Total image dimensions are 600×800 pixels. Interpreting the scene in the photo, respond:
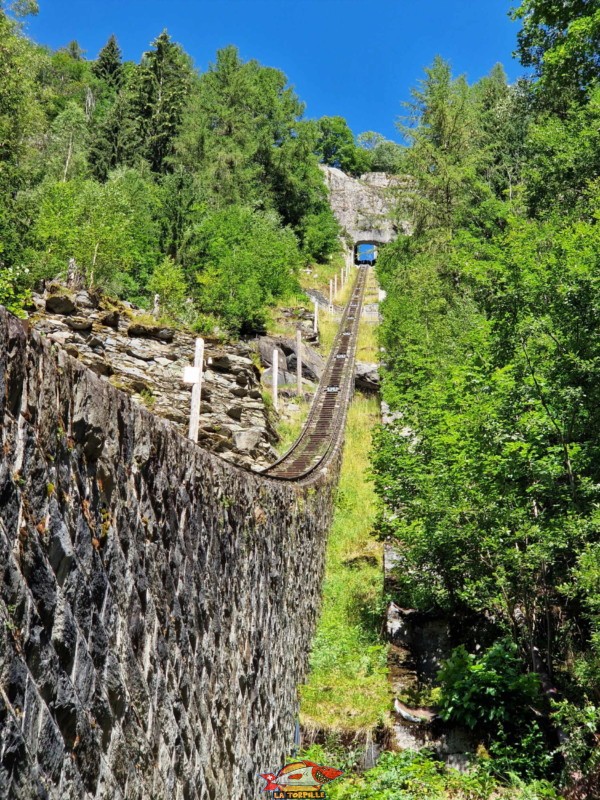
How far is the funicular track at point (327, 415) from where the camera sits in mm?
16214

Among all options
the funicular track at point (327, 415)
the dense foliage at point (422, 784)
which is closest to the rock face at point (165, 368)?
the funicular track at point (327, 415)

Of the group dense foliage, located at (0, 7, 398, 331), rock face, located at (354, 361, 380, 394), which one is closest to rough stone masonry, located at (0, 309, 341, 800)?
dense foliage, located at (0, 7, 398, 331)

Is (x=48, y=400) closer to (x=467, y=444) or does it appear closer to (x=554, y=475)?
(x=554, y=475)

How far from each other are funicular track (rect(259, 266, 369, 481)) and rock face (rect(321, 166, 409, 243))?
32.6m

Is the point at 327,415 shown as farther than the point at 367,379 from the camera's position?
No

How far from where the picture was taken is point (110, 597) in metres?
2.93

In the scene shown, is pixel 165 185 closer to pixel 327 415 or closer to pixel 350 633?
pixel 327 415

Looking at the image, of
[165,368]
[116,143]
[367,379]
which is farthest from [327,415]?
[116,143]

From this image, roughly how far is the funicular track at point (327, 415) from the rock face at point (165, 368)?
93 centimetres

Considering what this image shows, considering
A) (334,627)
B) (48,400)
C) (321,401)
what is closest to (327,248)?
Answer: (321,401)

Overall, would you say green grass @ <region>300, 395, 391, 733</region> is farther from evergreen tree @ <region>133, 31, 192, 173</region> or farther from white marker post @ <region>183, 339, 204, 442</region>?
evergreen tree @ <region>133, 31, 192, 173</region>

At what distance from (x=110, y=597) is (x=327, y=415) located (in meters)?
22.6

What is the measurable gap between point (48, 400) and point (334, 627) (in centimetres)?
1109

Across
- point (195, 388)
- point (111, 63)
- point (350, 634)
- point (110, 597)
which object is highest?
point (111, 63)
